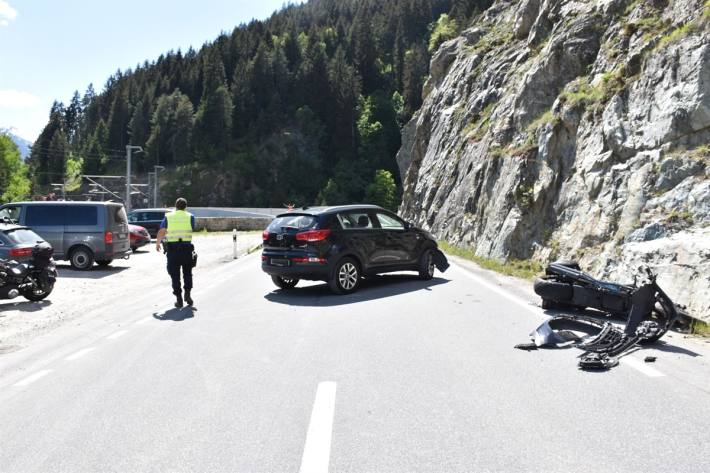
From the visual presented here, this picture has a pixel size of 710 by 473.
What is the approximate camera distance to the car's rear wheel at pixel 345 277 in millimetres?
11391

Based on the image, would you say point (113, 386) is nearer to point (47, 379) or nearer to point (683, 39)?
point (47, 379)

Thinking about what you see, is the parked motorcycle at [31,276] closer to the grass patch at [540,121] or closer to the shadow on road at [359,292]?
the shadow on road at [359,292]

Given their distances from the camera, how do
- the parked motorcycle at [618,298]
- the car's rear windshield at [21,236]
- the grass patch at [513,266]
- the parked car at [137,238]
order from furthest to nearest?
the parked car at [137,238], the grass patch at [513,266], the car's rear windshield at [21,236], the parked motorcycle at [618,298]

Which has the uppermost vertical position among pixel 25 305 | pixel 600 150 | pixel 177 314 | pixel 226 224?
pixel 600 150

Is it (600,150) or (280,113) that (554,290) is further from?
(280,113)

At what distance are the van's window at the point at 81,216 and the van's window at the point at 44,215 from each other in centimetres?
21

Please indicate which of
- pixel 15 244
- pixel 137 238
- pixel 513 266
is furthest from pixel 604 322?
pixel 137 238

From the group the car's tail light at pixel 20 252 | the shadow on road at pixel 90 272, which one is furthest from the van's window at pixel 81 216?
the car's tail light at pixel 20 252

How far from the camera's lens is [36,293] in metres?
11.3

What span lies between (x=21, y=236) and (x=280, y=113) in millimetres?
106945

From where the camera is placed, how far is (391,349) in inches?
269

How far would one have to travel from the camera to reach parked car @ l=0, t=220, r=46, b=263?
36.5 feet

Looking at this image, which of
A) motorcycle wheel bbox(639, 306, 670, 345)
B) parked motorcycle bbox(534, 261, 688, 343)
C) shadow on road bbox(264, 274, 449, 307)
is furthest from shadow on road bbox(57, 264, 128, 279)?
motorcycle wheel bbox(639, 306, 670, 345)

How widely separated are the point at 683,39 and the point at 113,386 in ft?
45.4
